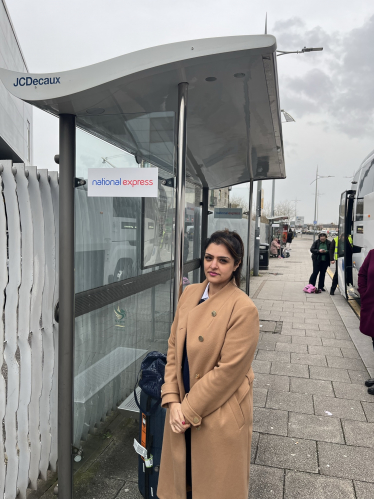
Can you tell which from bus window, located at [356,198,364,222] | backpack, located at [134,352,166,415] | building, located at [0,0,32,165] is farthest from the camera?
building, located at [0,0,32,165]

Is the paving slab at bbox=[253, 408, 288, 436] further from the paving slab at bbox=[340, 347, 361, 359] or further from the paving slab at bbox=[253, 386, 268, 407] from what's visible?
the paving slab at bbox=[340, 347, 361, 359]

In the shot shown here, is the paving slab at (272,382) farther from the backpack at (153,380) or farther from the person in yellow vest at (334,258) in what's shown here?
the person in yellow vest at (334,258)

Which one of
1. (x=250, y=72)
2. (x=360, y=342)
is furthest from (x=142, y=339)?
(x=360, y=342)

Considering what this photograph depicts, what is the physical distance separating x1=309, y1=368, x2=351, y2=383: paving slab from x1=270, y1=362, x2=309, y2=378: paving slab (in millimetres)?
88

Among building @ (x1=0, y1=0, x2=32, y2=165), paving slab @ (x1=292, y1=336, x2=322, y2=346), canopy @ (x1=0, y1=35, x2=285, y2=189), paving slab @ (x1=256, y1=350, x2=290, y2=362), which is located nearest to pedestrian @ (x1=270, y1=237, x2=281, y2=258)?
building @ (x1=0, y1=0, x2=32, y2=165)

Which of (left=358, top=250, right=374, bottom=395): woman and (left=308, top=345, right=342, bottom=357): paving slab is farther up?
(left=358, top=250, right=374, bottom=395): woman

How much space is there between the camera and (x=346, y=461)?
10.5 feet

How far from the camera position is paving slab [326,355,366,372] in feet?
17.6

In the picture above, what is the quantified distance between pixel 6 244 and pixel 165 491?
1.67 meters

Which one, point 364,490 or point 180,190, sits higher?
point 180,190

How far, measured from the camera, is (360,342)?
6453mm

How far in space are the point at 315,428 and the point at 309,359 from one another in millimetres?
2042

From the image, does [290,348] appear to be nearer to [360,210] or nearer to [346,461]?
[346,461]

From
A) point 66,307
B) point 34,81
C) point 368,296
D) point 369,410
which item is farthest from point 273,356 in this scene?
point 34,81
